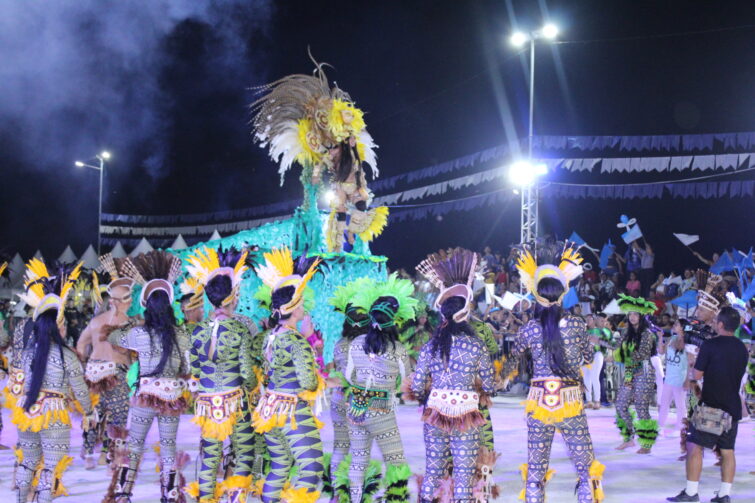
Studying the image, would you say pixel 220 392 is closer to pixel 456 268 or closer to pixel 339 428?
pixel 339 428

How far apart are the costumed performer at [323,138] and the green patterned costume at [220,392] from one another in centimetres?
571

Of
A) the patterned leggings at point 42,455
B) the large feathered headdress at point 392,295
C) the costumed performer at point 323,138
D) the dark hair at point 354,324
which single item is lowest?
the patterned leggings at point 42,455

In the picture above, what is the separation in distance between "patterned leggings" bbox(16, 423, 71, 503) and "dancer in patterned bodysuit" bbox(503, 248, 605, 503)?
11.6 ft

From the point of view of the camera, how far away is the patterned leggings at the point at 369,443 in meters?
5.73

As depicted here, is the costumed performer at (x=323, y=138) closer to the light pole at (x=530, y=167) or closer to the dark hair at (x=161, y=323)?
the light pole at (x=530, y=167)

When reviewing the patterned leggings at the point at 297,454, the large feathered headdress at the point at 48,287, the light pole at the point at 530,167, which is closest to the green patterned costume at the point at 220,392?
the patterned leggings at the point at 297,454

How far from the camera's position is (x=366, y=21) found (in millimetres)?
24797

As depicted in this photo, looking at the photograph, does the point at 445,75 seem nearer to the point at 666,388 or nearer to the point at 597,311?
the point at 597,311

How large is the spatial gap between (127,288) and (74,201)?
30.5m

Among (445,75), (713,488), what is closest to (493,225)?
(445,75)

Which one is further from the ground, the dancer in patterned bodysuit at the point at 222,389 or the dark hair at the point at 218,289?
the dark hair at the point at 218,289

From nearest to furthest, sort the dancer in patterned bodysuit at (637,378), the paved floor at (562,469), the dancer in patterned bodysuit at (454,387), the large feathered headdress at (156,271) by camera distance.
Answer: the dancer in patterned bodysuit at (454,387), the large feathered headdress at (156,271), the paved floor at (562,469), the dancer in patterned bodysuit at (637,378)

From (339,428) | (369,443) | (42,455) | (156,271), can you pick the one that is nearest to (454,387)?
(369,443)

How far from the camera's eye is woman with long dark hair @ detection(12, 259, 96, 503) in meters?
5.66
